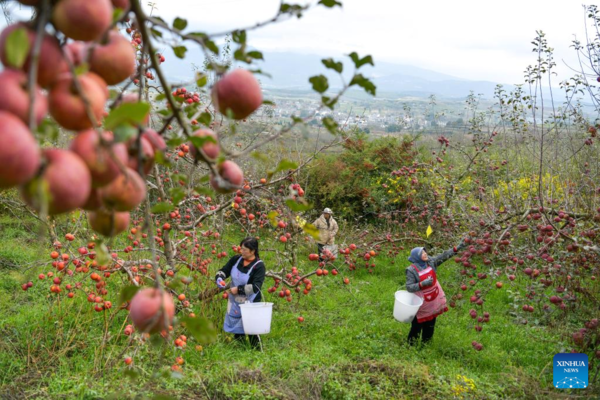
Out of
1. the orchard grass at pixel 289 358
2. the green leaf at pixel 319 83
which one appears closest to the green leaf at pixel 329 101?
the green leaf at pixel 319 83

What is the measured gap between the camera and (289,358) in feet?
13.7

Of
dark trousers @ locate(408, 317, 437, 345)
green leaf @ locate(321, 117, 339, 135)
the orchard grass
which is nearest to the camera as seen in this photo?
green leaf @ locate(321, 117, 339, 135)

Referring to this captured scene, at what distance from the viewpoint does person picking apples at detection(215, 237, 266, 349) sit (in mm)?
4348

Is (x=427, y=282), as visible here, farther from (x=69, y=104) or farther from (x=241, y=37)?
(x=69, y=104)

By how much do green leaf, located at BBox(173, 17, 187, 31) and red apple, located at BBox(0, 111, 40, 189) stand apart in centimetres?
49

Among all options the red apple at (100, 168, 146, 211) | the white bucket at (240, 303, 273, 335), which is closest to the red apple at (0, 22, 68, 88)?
the red apple at (100, 168, 146, 211)

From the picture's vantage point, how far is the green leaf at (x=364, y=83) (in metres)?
0.85

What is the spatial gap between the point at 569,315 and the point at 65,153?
4.18 meters

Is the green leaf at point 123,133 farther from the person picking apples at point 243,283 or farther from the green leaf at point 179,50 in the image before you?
the person picking apples at point 243,283

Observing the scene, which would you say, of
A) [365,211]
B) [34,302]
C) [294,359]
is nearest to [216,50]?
[294,359]

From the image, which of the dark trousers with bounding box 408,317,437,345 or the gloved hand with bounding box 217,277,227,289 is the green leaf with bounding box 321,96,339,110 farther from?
the dark trousers with bounding box 408,317,437,345

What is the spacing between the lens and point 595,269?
3301 millimetres

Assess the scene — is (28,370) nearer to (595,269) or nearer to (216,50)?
(216,50)

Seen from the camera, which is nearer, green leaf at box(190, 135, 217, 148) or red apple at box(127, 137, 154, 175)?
red apple at box(127, 137, 154, 175)
